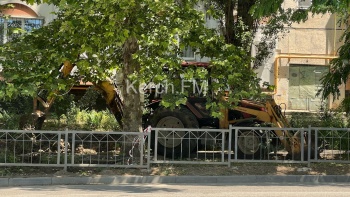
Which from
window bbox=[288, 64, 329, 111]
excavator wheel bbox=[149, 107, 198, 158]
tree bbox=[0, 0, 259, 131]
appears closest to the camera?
tree bbox=[0, 0, 259, 131]

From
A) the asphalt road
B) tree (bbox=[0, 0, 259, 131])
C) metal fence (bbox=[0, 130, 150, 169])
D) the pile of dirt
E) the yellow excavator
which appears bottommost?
the asphalt road

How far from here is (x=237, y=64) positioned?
46.8 feet

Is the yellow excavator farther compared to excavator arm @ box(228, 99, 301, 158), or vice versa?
the yellow excavator

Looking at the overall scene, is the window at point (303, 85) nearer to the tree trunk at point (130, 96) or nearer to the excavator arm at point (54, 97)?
the excavator arm at point (54, 97)

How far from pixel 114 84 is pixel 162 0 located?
439cm

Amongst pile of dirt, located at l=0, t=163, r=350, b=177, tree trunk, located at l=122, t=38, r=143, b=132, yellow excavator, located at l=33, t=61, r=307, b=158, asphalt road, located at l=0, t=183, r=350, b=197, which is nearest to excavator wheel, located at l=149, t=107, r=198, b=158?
yellow excavator, located at l=33, t=61, r=307, b=158

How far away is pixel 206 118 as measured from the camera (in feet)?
54.5

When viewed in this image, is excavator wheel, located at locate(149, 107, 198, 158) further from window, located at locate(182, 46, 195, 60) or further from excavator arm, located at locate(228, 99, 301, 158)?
window, located at locate(182, 46, 195, 60)

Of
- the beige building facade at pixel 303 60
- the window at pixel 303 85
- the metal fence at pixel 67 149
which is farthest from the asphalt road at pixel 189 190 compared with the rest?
the window at pixel 303 85

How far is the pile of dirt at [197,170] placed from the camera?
46.6 ft

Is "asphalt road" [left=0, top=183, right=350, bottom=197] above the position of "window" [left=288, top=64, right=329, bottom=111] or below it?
below

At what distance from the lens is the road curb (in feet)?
43.5

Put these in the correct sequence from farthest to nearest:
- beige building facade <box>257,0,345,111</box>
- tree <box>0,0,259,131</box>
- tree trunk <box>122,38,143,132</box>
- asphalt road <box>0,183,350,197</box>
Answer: beige building facade <box>257,0,345,111</box>, tree trunk <box>122,38,143,132</box>, tree <box>0,0,259,131</box>, asphalt road <box>0,183,350,197</box>

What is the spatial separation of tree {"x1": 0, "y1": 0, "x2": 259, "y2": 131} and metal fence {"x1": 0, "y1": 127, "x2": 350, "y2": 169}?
132cm
